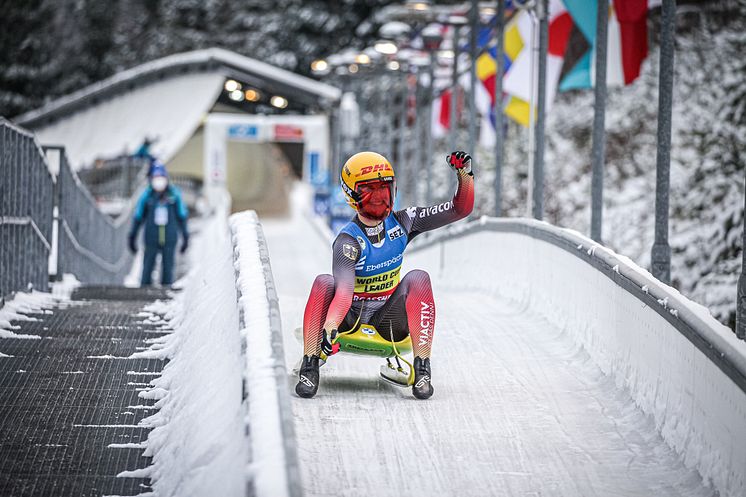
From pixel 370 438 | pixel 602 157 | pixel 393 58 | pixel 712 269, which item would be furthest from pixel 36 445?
pixel 393 58

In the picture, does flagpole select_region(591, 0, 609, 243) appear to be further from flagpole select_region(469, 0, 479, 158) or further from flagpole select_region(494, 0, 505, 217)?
flagpole select_region(469, 0, 479, 158)

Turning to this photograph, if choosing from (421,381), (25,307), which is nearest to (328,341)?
(421,381)

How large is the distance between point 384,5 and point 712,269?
5687 centimetres

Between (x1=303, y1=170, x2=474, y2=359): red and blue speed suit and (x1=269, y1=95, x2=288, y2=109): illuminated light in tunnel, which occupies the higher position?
(x1=269, y1=95, x2=288, y2=109): illuminated light in tunnel

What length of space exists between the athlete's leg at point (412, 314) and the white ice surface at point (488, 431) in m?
0.37

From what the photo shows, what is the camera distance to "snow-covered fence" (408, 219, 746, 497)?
5711mm

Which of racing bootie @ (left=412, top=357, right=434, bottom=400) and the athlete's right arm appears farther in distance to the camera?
racing bootie @ (left=412, top=357, right=434, bottom=400)

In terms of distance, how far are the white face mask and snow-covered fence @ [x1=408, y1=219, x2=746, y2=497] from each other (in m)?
5.24

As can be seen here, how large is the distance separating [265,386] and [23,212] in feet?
20.4

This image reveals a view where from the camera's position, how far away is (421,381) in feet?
→ 24.9

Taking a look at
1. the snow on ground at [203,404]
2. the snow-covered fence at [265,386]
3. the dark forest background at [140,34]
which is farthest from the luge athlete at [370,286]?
the dark forest background at [140,34]

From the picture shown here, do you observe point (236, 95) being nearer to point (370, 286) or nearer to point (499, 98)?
point (499, 98)

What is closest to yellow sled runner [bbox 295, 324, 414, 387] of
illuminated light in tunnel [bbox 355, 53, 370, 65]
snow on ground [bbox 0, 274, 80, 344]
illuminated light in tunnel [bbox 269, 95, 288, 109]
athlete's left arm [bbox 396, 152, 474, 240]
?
athlete's left arm [bbox 396, 152, 474, 240]

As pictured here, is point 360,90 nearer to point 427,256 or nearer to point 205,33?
point 427,256
